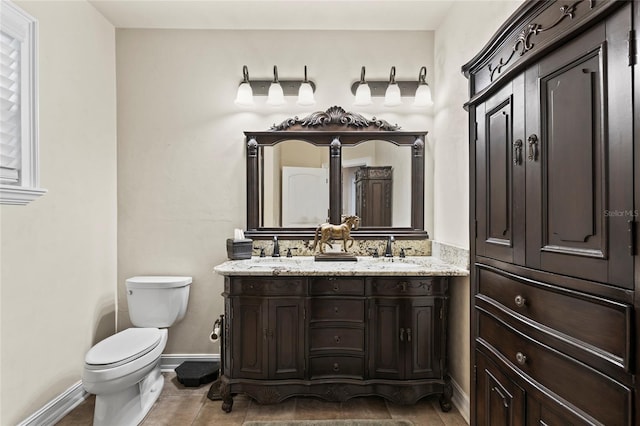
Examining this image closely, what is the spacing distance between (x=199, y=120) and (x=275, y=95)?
657mm

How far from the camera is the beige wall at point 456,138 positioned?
2.14 meters

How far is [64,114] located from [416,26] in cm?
260

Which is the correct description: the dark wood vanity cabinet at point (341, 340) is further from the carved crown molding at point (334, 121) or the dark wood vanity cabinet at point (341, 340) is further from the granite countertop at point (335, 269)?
the carved crown molding at point (334, 121)

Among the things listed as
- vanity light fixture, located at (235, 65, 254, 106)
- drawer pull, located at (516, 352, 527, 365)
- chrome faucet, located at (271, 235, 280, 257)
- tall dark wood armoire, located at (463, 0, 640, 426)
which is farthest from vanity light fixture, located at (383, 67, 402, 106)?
drawer pull, located at (516, 352, 527, 365)

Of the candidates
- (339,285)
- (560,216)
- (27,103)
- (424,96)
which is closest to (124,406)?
(339,285)

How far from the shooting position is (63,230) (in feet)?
7.39

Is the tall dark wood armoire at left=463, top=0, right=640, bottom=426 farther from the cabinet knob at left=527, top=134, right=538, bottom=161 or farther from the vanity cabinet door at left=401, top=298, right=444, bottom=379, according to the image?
the vanity cabinet door at left=401, top=298, right=444, bottom=379

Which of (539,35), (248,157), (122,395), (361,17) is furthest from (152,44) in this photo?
(539,35)

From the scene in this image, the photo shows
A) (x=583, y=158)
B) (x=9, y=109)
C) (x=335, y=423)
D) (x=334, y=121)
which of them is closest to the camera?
(x=583, y=158)

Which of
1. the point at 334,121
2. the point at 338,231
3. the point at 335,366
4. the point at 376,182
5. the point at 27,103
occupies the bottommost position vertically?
the point at 335,366

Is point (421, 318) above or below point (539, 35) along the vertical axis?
below

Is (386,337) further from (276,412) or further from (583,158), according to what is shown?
(583,158)

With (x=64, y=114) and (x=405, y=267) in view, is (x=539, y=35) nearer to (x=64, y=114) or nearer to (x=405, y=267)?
(x=405, y=267)

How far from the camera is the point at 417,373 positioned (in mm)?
2193
